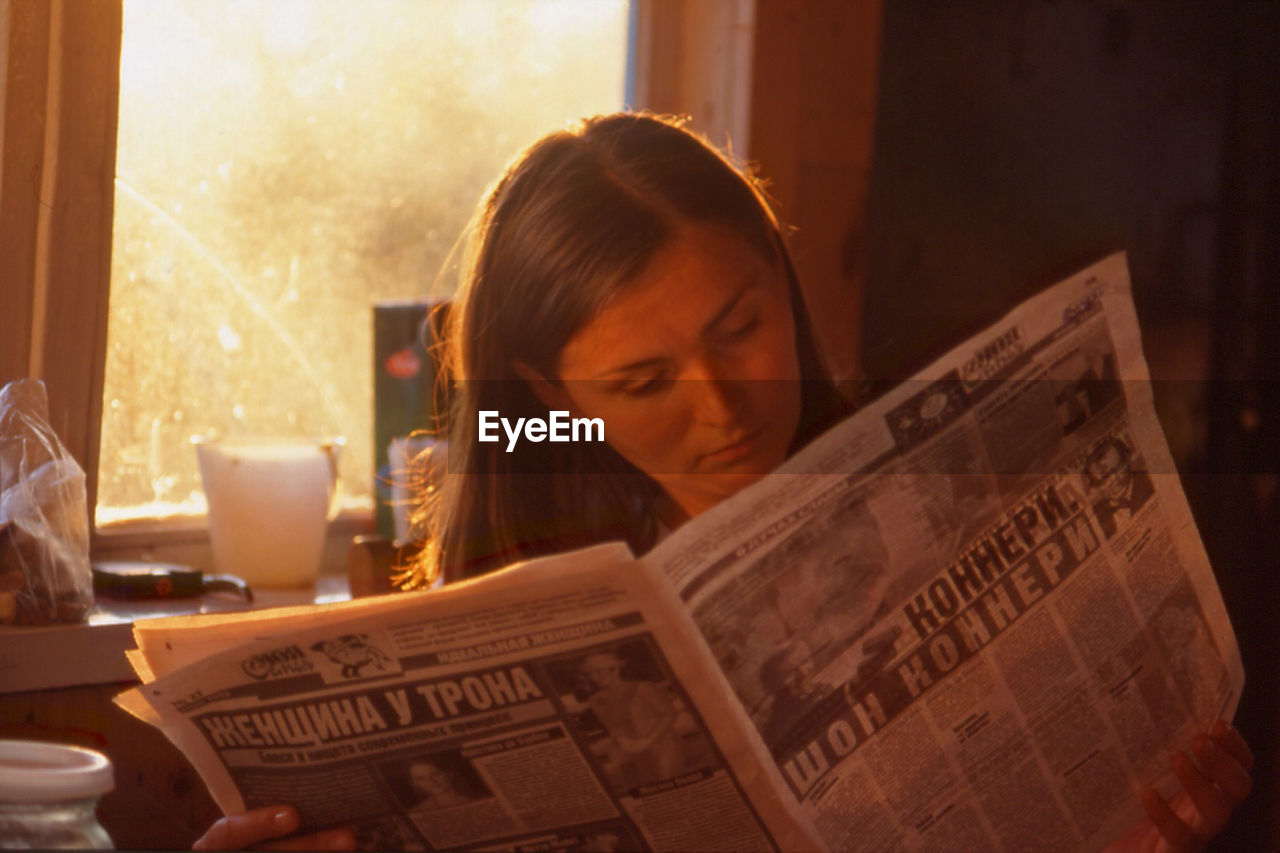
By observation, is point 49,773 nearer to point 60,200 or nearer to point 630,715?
point 630,715

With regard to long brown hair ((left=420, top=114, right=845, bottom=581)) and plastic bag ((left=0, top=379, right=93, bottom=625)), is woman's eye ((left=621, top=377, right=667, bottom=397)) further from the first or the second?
plastic bag ((left=0, top=379, right=93, bottom=625))

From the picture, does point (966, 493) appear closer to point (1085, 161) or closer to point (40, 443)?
point (40, 443)

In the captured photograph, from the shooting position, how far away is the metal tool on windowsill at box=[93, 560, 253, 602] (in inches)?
40.1

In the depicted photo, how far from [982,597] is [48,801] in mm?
440

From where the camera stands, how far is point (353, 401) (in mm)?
1343

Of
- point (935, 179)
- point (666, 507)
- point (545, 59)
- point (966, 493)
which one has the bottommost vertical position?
point (666, 507)

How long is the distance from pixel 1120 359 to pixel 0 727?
0.77 meters

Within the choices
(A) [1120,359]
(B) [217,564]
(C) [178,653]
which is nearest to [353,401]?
(B) [217,564]

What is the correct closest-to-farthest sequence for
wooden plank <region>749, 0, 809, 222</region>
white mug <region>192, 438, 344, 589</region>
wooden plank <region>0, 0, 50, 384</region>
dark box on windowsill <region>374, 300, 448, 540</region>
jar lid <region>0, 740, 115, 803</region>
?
jar lid <region>0, 740, 115, 803</region> < wooden plank <region>0, 0, 50, 384</region> < white mug <region>192, 438, 344, 589</region> < dark box on windowsill <region>374, 300, 448, 540</region> < wooden plank <region>749, 0, 809, 222</region>

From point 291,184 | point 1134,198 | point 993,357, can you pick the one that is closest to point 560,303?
point 993,357

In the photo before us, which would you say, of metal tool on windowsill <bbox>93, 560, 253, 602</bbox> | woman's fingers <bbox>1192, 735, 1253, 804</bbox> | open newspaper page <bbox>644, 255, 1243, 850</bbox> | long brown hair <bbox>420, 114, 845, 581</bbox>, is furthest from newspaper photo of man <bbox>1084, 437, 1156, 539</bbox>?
metal tool on windowsill <bbox>93, 560, 253, 602</bbox>

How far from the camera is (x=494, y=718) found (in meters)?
0.60

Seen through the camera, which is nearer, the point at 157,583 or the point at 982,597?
the point at 982,597

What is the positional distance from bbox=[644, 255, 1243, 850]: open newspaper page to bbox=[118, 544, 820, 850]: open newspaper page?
3 cm
